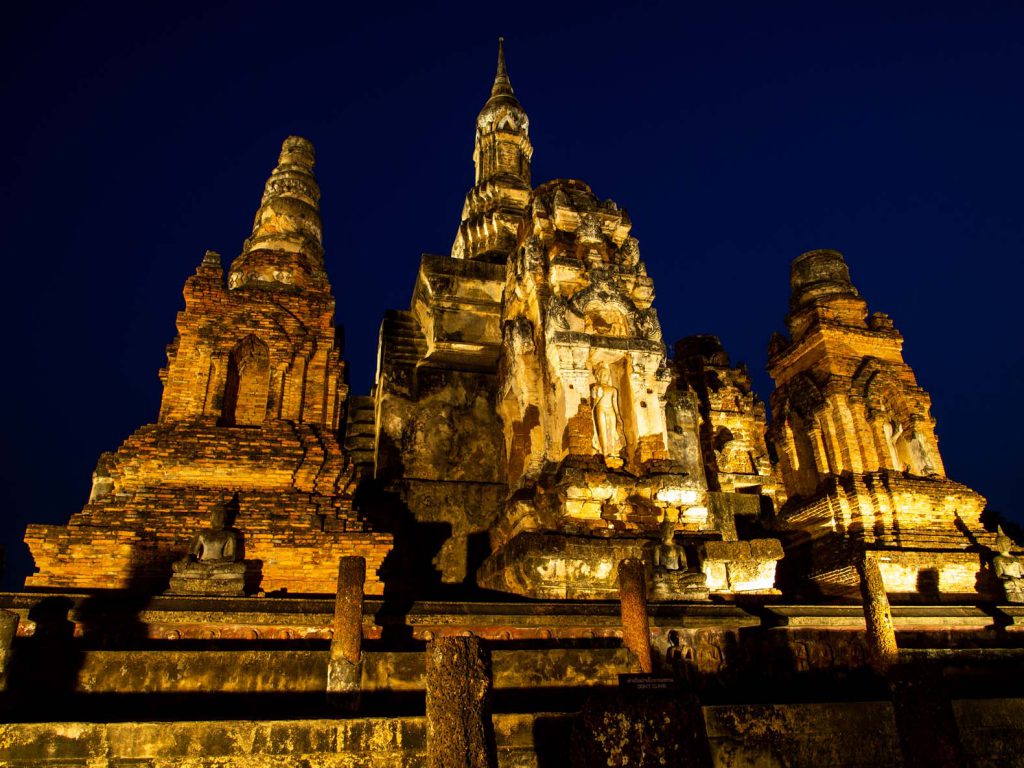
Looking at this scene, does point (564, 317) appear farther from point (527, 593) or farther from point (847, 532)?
point (847, 532)

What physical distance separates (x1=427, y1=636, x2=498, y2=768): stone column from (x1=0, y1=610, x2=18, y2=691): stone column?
11.4 feet

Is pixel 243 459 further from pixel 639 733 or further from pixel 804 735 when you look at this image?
pixel 804 735

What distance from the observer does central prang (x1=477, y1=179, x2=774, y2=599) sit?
10844mm

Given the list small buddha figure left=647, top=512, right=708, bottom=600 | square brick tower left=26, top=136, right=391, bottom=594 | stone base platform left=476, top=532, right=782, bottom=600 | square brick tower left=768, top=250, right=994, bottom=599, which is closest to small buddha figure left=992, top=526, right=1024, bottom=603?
square brick tower left=768, top=250, right=994, bottom=599

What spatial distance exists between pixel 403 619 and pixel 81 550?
4.99 m

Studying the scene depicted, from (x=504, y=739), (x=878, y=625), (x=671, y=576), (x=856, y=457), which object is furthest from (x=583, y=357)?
(x=856, y=457)

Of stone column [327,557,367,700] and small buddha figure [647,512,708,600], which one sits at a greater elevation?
small buddha figure [647,512,708,600]

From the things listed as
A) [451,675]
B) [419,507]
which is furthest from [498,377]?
[451,675]

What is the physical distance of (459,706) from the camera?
4.77 metres

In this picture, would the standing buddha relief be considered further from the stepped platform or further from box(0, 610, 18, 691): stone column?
box(0, 610, 18, 691): stone column

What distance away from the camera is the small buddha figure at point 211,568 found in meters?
8.64

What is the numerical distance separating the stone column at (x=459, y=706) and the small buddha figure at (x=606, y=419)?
771cm

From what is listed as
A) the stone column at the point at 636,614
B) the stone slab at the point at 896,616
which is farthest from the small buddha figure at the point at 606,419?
the stone column at the point at 636,614

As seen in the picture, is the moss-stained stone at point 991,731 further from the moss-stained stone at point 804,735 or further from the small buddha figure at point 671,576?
the small buddha figure at point 671,576
